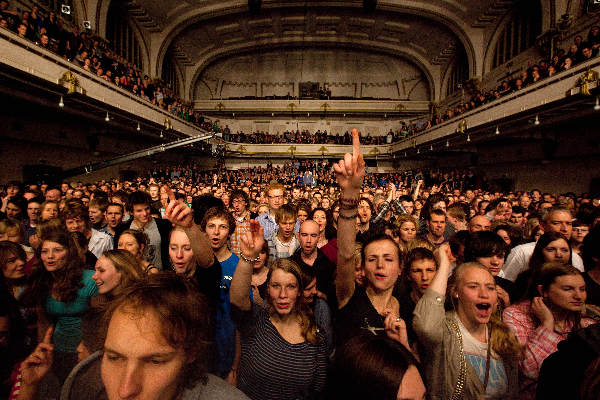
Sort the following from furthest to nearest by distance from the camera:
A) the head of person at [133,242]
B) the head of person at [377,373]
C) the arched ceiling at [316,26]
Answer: the arched ceiling at [316,26], the head of person at [133,242], the head of person at [377,373]

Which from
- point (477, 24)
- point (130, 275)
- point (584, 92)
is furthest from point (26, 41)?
point (477, 24)

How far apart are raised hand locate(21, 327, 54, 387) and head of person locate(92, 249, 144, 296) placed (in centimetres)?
82

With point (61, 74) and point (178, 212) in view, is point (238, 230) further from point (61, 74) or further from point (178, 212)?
point (61, 74)

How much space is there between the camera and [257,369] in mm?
1665

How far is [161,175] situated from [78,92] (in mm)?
7975

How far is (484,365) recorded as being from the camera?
1.60 meters

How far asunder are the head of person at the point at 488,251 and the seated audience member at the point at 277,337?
1565mm

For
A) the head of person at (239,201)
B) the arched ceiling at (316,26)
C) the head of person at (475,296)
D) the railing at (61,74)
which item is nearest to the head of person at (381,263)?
the head of person at (475,296)

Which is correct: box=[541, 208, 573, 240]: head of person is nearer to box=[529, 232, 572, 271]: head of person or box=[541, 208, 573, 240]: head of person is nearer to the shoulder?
box=[529, 232, 572, 271]: head of person

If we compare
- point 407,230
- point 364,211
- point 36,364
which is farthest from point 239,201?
point 36,364

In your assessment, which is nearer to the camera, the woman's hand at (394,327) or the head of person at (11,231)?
the woman's hand at (394,327)

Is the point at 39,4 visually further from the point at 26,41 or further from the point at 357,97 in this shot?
the point at 357,97

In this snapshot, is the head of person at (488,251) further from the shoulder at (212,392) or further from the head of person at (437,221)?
the shoulder at (212,392)

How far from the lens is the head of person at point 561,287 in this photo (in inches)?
69.9
